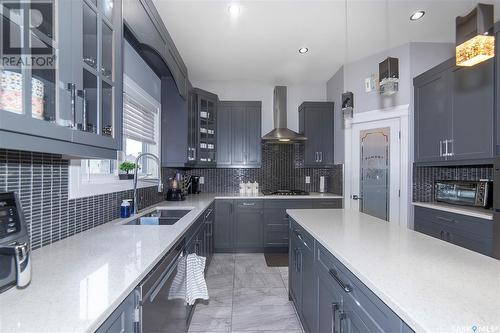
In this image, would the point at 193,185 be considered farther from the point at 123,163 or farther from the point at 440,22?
the point at 440,22

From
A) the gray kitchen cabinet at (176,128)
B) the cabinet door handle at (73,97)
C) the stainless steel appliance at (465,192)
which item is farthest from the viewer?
the gray kitchen cabinet at (176,128)

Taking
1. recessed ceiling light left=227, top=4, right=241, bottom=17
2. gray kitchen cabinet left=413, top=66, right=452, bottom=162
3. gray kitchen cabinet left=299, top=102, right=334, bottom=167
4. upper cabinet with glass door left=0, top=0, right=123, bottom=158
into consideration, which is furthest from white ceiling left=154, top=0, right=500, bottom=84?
upper cabinet with glass door left=0, top=0, right=123, bottom=158

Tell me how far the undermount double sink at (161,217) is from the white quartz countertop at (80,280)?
59cm

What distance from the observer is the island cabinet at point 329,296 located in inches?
34.5

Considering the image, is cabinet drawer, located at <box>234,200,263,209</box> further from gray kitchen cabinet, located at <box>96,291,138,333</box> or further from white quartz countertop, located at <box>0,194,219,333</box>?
gray kitchen cabinet, located at <box>96,291,138,333</box>

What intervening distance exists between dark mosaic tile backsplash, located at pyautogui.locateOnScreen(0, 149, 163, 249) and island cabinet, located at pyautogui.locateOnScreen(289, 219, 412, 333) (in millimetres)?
1548

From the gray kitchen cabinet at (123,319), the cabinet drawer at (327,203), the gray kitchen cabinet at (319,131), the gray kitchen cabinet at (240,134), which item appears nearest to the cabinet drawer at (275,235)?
the cabinet drawer at (327,203)

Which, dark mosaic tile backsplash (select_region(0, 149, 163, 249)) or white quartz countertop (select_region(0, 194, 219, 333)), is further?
dark mosaic tile backsplash (select_region(0, 149, 163, 249))

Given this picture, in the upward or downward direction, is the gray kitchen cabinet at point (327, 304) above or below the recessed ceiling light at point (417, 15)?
below

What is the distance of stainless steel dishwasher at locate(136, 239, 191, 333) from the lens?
1037 mm

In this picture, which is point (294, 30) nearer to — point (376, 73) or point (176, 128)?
point (376, 73)

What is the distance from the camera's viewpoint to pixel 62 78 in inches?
37.3

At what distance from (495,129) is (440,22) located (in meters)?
1.33

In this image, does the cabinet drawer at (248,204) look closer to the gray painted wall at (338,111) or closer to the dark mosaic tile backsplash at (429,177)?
the gray painted wall at (338,111)
